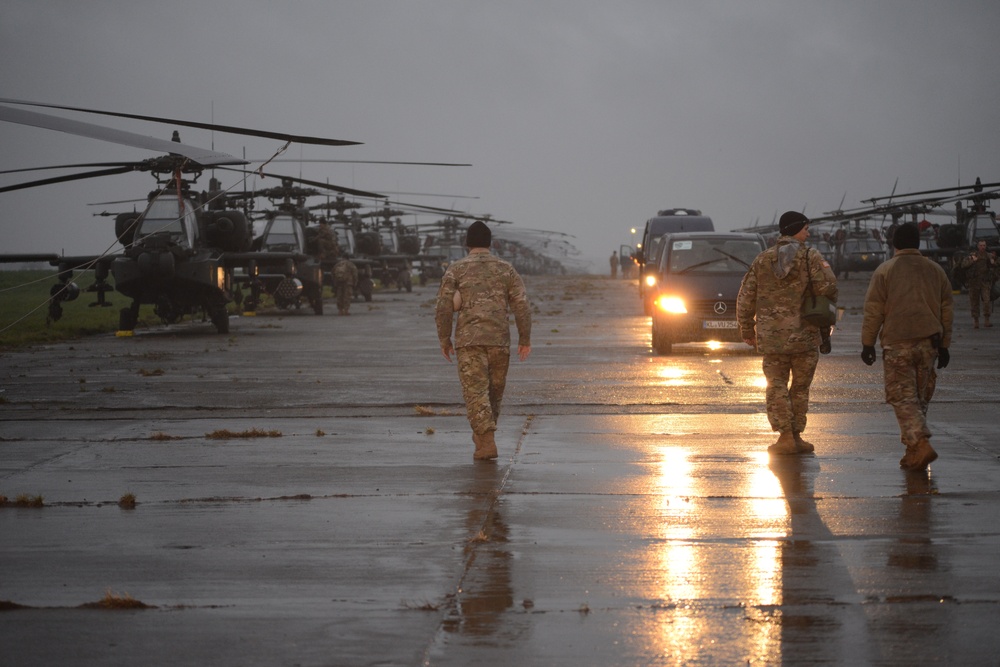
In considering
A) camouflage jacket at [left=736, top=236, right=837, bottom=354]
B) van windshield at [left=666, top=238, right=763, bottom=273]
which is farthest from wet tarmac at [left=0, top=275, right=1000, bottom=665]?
van windshield at [left=666, top=238, right=763, bottom=273]

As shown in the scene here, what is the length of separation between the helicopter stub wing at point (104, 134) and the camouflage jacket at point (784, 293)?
176 inches

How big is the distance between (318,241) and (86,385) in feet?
71.2

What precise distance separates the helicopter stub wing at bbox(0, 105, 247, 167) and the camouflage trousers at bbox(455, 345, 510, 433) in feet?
9.18

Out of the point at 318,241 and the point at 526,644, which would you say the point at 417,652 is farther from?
the point at 318,241

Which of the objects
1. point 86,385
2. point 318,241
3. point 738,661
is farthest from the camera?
point 318,241

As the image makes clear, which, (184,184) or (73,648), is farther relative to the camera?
(184,184)

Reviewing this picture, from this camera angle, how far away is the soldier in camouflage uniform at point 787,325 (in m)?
9.67

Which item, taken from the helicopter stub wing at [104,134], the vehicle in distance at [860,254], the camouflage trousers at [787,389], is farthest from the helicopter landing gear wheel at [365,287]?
the camouflage trousers at [787,389]

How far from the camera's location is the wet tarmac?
5.00m

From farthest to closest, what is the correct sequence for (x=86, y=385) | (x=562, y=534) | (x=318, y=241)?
(x=318, y=241) < (x=86, y=385) < (x=562, y=534)

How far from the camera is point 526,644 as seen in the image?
490 cm

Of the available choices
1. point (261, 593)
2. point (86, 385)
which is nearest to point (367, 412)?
point (86, 385)

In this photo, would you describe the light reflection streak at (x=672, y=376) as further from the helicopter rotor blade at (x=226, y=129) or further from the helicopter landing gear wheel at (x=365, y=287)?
the helicopter landing gear wheel at (x=365, y=287)

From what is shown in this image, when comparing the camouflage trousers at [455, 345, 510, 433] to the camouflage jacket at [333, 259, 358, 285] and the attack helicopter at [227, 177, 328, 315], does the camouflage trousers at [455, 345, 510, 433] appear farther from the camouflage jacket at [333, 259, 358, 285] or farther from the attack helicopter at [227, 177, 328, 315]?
the camouflage jacket at [333, 259, 358, 285]
